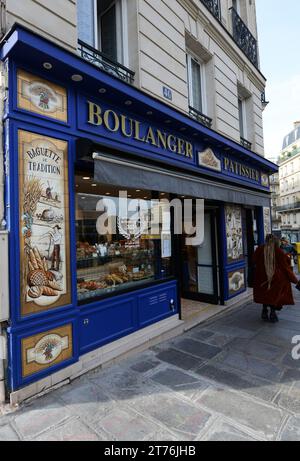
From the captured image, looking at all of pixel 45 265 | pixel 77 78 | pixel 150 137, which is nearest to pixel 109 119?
pixel 77 78

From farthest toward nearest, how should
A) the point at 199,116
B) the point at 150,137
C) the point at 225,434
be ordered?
the point at 199,116 < the point at 150,137 < the point at 225,434

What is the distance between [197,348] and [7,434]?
2802 millimetres

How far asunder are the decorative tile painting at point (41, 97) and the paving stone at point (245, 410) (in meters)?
3.79

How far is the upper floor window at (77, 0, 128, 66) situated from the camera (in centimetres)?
446

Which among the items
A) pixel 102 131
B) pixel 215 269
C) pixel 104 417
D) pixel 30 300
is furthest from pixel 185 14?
pixel 104 417

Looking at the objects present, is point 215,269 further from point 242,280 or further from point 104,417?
point 104,417

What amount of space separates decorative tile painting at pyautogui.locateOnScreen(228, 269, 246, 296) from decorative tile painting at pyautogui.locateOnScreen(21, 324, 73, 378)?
15.8ft

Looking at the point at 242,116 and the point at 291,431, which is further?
the point at 242,116

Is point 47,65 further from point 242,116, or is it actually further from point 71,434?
point 242,116

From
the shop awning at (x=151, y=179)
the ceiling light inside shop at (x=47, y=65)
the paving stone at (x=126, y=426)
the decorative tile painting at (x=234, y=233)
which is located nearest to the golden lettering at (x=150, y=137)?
the shop awning at (x=151, y=179)

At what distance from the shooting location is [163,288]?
503cm

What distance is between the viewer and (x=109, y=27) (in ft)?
16.7

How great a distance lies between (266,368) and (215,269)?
3.44m

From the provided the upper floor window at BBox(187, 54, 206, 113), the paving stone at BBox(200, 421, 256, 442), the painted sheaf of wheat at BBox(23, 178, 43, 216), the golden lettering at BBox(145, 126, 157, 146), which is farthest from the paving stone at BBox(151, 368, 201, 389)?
the upper floor window at BBox(187, 54, 206, 113)
